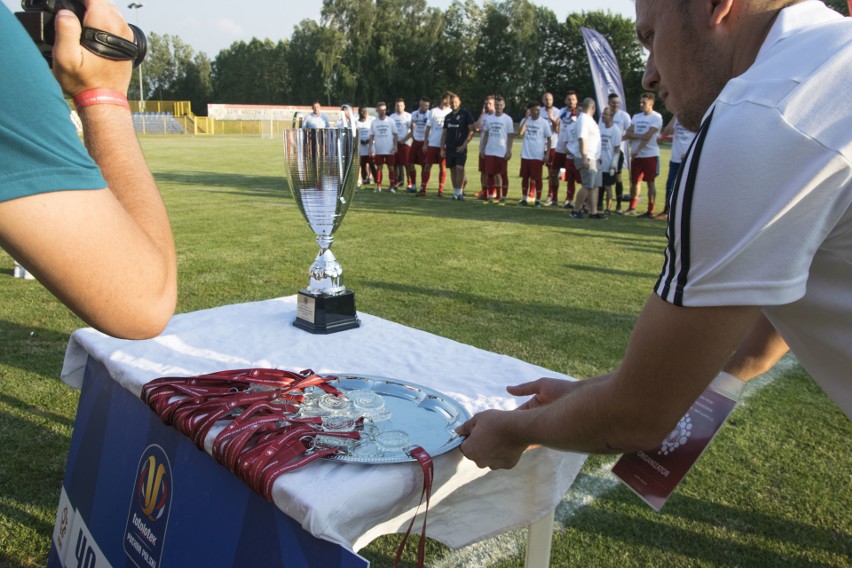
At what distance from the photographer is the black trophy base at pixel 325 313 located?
77.3 inches

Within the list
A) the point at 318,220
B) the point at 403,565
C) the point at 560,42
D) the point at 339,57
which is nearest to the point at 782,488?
the point at 403,565

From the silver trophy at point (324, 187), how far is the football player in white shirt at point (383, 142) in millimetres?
12145

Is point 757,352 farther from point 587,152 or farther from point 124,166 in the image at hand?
point 587,152

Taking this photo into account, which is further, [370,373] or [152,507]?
[370,373]

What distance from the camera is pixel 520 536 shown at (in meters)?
2.42

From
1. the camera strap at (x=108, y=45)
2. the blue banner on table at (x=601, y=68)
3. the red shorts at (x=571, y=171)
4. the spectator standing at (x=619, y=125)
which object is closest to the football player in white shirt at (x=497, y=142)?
the red shorts at (x=571, y=171)

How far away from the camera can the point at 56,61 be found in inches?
38.2

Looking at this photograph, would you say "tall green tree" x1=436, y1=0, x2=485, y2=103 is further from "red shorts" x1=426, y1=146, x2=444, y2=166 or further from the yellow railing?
"red shorts" x1=426, y1=146, x2=444, y2=166

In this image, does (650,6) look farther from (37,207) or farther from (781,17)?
(37,207)

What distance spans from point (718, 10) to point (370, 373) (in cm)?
109

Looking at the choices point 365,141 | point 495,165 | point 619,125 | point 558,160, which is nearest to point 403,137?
point 365,141

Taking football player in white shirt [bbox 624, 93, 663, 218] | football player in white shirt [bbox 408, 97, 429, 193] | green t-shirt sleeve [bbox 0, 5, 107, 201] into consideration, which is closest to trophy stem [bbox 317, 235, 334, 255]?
green t-shirt sleeve [bbox 0, 5, 107, 201]

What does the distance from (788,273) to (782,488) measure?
7.40 feet

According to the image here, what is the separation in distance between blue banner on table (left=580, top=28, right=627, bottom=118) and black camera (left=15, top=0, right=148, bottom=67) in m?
11.6
